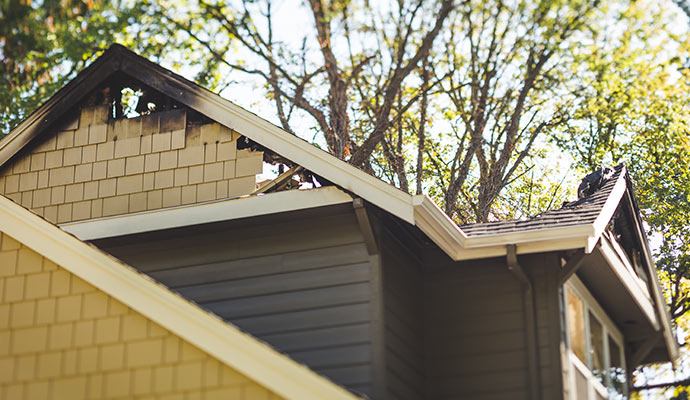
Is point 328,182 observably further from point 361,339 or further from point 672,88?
point 672,88

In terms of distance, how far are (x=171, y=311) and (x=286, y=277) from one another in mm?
2507

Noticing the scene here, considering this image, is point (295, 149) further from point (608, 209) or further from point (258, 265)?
point (608, 209)

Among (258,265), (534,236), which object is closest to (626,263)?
(534,236)

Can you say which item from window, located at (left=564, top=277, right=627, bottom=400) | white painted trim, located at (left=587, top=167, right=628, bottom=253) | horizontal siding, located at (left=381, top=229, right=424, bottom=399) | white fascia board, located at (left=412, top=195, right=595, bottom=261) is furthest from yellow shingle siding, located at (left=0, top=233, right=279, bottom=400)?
window, located at (left=564, top=277, right=627, bottom=400)

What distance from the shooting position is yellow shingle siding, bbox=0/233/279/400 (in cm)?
684

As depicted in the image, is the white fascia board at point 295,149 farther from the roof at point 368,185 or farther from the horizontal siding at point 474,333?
the horizontal siding at point 474,333

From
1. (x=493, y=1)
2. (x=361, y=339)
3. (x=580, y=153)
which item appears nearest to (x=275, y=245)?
(x=361, y=339)

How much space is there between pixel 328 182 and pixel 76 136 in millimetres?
3368

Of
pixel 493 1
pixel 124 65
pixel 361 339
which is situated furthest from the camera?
pixel 493 1

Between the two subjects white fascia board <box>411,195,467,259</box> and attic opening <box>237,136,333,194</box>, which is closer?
white fascia board <box>411,195,467,259</box>

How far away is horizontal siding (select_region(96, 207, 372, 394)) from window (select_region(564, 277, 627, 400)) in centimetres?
222

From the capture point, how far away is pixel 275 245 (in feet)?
31.4

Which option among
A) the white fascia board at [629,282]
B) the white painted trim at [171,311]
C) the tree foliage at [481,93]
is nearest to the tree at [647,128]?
the tree foliage at [481,93]

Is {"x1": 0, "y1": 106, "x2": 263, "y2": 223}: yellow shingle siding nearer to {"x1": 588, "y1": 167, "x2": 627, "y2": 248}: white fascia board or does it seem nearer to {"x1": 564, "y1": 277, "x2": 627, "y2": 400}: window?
{"x1": 588, "y1": 167, "x2": 627, "y2": 248}: white fascia board
